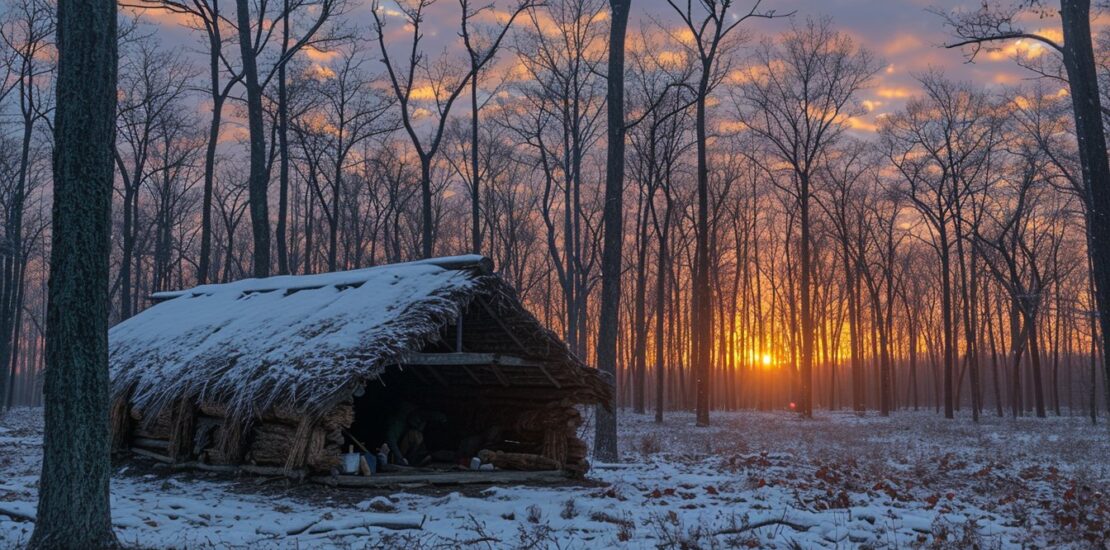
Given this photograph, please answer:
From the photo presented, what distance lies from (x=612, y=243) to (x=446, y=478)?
5592 millimetres

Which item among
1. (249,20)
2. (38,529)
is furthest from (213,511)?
(249,20)

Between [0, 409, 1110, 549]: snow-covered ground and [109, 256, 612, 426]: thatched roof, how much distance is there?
1.16 meters

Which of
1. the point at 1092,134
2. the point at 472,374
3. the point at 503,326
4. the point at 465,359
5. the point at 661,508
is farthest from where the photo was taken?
the point at 472,374

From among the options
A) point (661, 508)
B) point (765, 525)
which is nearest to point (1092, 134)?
Answer: point (765, 525)

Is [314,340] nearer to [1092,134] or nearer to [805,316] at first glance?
[1092,134]

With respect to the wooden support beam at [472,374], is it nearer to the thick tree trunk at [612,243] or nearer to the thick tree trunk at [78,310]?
the thick tree trunk at [612,243]

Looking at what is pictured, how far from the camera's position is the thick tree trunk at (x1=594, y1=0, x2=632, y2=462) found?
1378 centimetres

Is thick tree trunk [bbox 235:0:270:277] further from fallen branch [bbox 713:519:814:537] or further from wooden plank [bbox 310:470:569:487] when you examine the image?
fallen branch [bbox 713:519:814:537]

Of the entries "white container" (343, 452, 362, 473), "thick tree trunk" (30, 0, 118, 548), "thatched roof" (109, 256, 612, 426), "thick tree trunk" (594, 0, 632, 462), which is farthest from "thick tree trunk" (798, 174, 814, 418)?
"thick tree trunk" (30, 0, 118, 548)

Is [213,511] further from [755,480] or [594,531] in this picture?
[755,480]

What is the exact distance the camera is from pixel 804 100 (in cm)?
2930

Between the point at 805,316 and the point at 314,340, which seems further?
the point at 805,316

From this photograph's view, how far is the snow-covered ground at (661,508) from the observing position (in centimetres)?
705

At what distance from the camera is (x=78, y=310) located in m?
5.89
